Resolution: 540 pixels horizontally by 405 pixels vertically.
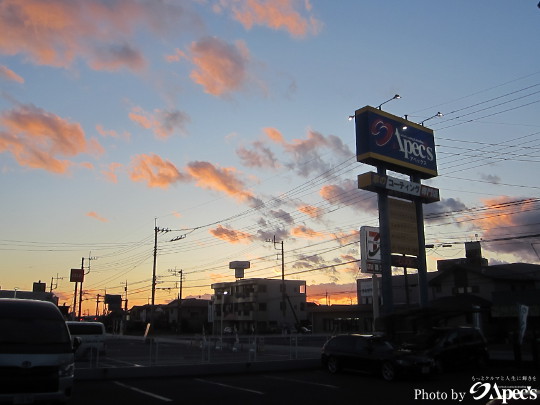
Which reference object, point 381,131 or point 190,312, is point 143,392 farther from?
point 190,312

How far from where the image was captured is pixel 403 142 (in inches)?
1094

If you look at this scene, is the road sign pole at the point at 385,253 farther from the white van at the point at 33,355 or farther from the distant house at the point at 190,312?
the distant house at the point at 190,312

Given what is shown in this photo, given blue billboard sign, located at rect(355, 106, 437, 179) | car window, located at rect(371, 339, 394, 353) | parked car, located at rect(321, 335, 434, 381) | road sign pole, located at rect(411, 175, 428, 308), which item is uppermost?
blue billboard sign, located at rect(355, 106, 437, 179)

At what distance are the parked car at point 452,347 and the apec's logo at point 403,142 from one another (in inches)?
419

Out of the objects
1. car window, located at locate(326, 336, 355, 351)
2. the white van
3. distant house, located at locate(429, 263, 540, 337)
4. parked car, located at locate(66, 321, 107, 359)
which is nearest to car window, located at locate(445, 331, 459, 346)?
car window, located at locate(326, 336, 355, 351)

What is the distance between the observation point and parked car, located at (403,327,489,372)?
18.8m

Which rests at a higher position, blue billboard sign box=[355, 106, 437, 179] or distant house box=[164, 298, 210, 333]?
blue billboard sign box=[355, 106, 437, 179]

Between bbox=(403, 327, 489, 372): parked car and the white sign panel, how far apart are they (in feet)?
44.4

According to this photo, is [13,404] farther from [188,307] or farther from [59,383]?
[188,307]

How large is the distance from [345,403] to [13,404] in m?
7.59

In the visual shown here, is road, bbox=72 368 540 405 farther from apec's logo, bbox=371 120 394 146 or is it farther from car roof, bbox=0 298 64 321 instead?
apec's logo, bbox=371 120 394 146

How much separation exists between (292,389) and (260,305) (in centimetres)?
7738

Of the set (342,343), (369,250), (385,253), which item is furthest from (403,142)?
(342,343)

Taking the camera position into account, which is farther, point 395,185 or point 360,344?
point 395,185
